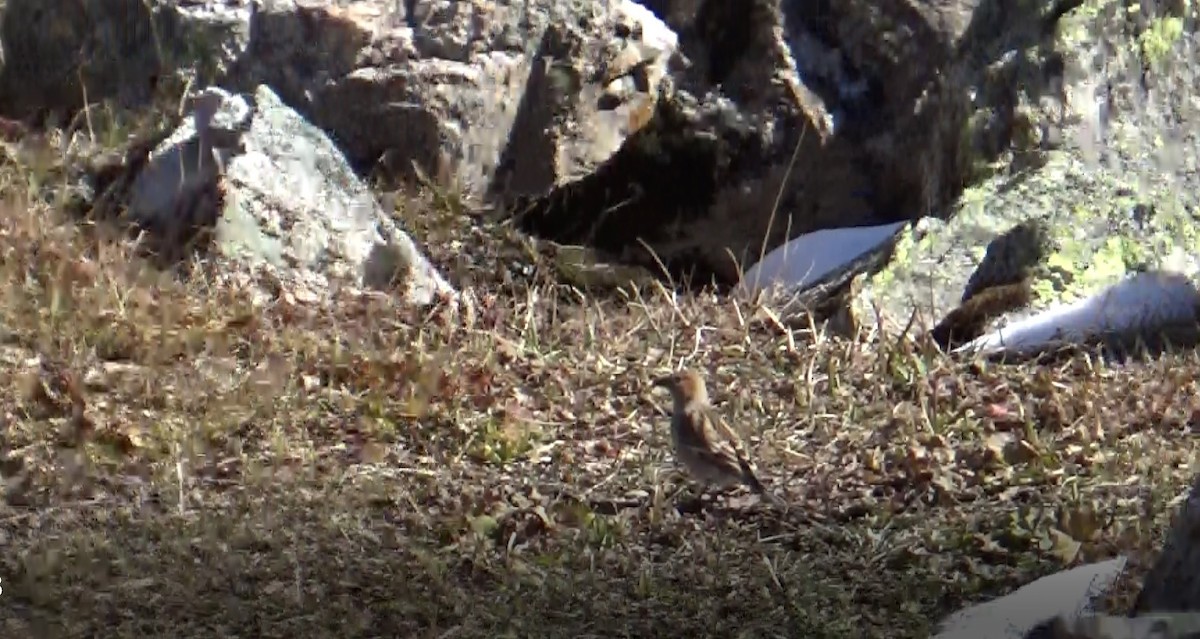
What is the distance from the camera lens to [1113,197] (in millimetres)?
6383

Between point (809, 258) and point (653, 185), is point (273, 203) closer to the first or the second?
point (653, 185)

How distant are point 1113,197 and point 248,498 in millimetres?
3333

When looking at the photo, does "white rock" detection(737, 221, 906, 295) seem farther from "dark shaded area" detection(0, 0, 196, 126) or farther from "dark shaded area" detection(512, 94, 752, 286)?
"dark shaded area" detection(0, 0, 196, 126)

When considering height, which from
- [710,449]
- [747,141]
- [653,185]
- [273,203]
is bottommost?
[653,185]

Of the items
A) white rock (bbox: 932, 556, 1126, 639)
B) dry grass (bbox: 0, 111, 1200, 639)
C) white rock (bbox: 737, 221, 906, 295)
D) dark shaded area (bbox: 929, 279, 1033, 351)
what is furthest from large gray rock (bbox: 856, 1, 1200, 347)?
white rock (bbox: 932, 556, 1126, 639)

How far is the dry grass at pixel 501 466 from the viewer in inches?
160

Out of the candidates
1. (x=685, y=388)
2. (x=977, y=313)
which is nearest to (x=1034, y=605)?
(x=685, y=388)

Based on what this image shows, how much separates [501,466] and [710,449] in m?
0.72

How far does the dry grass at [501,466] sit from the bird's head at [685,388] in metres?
0.20

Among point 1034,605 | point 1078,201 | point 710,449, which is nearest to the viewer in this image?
point 1034,605

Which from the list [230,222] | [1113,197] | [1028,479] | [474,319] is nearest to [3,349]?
[230,222]

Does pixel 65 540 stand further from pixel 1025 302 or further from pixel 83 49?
pixel 83 49

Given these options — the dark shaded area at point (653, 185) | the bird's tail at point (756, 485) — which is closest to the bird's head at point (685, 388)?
the bird's tail at point (756, 485)

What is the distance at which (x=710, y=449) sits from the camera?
4.51 m
